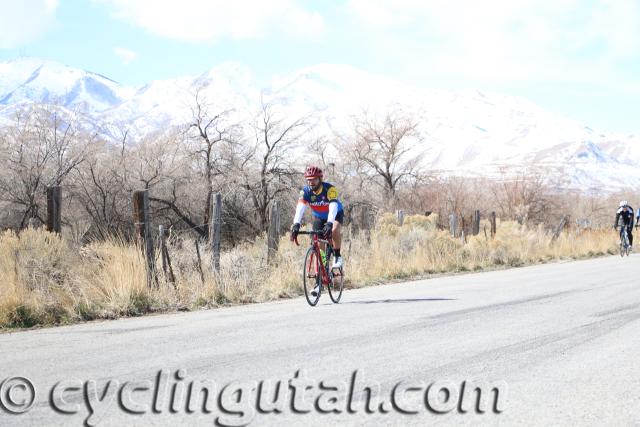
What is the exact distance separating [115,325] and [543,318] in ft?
18.1

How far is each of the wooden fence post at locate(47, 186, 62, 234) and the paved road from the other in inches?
162

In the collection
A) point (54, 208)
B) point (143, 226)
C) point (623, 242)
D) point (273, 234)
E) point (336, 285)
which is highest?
point (54, 208)

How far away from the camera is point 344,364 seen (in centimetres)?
628

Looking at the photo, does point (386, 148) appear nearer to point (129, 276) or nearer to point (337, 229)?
point (337, 229)

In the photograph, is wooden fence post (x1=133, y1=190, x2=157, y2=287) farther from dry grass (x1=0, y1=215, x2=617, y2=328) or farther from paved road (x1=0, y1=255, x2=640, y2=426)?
paved road (x1=0, y1=255, x2=640, y2=426)

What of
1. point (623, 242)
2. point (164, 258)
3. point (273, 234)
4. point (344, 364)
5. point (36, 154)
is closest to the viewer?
point (344, 364)

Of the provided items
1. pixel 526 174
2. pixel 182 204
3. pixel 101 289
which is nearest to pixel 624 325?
pixel 101 289

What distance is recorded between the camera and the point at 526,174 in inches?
2100

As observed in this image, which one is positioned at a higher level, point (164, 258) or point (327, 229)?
point (327, 229)

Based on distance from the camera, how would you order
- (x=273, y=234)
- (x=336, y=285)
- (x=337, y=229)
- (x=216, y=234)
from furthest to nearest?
1. (x=273, y=234)
2. (x=216, y=234)
3. (x=336, y=285)
4. (x=337, y=229)

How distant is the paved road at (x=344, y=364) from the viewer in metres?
4.87

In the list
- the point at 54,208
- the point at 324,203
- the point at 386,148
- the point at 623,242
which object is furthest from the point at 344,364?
the point at 386,148

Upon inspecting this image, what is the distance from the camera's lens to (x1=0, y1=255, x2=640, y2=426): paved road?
4.87 meters

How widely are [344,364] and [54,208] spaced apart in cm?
874
